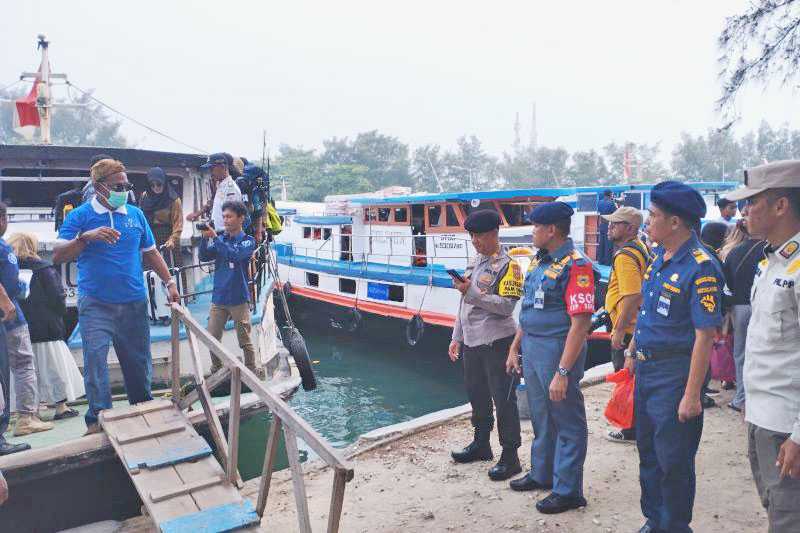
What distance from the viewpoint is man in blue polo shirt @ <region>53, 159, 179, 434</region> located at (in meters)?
4.18

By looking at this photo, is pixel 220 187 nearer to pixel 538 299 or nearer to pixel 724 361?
pixel 538 299

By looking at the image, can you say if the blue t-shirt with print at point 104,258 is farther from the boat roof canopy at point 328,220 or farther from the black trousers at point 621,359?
the boat roof canopy at point 328,220

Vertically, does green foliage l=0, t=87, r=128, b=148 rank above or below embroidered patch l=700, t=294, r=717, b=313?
above

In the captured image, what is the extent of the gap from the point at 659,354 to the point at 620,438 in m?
2.19

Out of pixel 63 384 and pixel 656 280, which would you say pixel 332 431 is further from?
pixel 656 280

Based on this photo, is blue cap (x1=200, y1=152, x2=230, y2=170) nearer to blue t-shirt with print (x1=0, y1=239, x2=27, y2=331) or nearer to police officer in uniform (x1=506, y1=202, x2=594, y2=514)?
blue t-shirt with print (x1=0, y1=239, x2=27, y2=331)

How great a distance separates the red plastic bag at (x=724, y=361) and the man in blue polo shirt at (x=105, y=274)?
528 cm

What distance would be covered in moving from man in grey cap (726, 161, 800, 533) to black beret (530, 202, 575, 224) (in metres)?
1.29

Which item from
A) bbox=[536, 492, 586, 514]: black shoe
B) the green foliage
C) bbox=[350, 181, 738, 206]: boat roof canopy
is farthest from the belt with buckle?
the green foliage

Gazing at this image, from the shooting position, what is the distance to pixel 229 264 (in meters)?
5.51

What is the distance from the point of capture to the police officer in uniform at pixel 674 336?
2.80 meters

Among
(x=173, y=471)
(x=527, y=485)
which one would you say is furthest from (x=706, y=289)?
(x=173, y=471)

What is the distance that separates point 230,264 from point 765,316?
171 inches

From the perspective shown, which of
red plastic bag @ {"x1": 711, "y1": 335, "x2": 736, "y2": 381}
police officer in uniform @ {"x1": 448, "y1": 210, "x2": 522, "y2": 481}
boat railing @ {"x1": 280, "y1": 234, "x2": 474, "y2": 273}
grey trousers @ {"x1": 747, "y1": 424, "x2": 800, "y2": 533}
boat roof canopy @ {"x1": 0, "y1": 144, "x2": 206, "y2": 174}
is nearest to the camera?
grey trousers @ {"x1": 747, "y1": 424, "x2": 800, "y2": 533}
